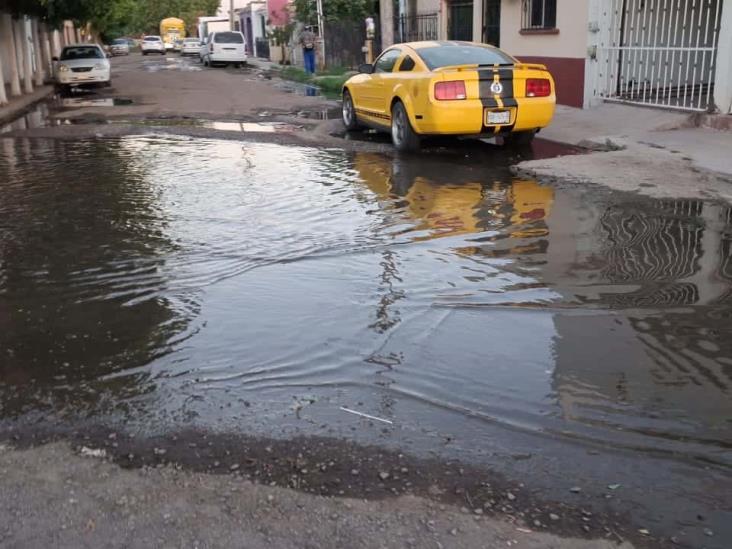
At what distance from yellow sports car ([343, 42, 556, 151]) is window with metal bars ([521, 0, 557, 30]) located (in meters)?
5.89

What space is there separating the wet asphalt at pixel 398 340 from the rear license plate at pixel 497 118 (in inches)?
90.4

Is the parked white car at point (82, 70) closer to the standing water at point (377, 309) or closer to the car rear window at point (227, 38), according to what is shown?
the car rear window at point (227, 38)

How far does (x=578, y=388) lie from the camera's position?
409cm

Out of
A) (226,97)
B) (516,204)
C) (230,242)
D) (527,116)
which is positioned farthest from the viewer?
(226,97)

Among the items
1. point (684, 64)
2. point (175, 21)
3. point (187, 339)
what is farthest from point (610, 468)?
point (175, 21)

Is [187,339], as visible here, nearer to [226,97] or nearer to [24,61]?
[226,97]

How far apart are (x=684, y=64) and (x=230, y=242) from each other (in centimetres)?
1261

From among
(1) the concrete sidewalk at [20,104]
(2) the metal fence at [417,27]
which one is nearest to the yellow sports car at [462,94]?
(1) the concrete sidewalk at [20,104]

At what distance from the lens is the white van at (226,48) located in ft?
138

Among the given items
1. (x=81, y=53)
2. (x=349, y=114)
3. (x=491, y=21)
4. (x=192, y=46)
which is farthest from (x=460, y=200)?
(x=192, y=46)

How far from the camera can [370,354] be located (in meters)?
4.55

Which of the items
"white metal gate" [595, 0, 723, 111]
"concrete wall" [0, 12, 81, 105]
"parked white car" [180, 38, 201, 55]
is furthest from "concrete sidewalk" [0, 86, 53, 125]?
"parked white car" [180, 38, 201, 55]

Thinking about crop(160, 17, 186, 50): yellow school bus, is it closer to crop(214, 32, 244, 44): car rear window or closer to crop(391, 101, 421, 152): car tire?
crop(214, 32, 244, 44): car rear window

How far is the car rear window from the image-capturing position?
42394 mm
